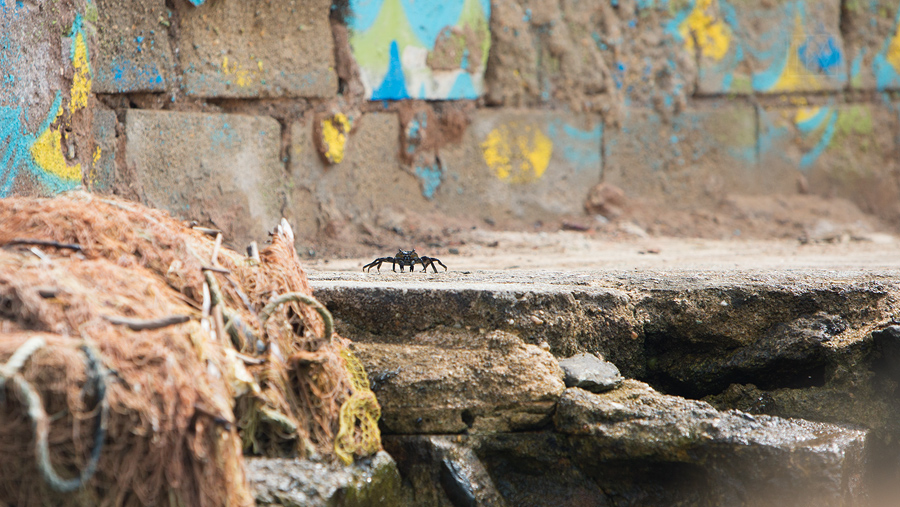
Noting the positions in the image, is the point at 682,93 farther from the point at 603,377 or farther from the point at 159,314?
the point at 159,314

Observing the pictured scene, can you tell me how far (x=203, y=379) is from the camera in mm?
1683

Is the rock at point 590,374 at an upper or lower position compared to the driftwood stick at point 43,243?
lower

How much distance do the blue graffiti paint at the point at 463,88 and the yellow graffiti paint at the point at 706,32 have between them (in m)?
1.66

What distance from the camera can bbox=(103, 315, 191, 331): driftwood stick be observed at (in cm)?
166

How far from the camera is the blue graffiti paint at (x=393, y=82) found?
14.8 ft

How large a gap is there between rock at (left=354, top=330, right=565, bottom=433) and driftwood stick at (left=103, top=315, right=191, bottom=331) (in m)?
0.69

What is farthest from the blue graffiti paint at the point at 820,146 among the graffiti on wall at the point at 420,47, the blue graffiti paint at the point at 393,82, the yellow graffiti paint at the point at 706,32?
the blue graffiti paint at the point at 393,82

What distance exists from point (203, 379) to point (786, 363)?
69.6 inches

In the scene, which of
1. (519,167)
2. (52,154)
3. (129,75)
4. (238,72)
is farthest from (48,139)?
(519,167)

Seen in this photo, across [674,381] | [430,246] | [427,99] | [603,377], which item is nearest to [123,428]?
Answer: [603,377]

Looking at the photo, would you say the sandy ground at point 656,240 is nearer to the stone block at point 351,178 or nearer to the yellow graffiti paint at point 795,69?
the stone block at point 351,178

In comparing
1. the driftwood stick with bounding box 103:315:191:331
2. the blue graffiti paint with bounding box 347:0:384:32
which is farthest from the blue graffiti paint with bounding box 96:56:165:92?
the driftwood stick with bounding box 103:315:191:331

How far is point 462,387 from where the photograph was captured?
7.52 feet

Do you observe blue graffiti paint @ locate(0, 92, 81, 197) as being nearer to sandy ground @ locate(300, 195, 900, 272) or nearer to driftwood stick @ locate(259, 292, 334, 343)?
sandy ground @ locate(300, 195, 900, 272)
